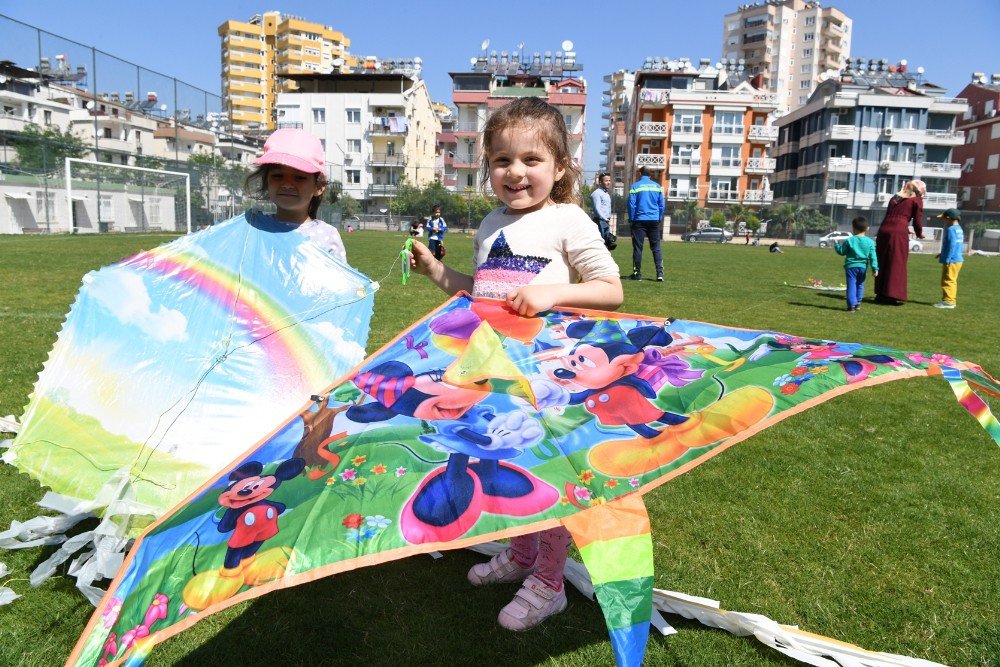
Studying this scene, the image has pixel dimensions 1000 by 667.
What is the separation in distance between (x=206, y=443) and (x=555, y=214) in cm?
171

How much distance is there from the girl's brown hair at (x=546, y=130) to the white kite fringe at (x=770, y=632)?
1448 mm

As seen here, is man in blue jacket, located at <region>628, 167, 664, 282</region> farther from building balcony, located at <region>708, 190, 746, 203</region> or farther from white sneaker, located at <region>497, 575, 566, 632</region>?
building balcony, located at <region>708, 190, 746, 203</region>

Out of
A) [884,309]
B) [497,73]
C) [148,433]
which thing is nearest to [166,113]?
[884,309]

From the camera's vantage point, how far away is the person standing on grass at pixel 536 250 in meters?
2.46

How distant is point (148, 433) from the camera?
3006mm

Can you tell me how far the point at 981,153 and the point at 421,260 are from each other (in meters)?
75.2

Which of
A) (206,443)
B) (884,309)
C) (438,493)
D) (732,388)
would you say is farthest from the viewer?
(884,309)

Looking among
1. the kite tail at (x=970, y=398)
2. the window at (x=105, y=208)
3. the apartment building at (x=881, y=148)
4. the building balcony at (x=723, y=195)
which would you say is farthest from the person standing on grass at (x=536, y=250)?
the building balcony at (x=723, y=195)

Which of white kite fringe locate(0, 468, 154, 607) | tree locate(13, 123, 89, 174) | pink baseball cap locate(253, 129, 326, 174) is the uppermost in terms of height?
tree locate(13, 123, 89, 174)

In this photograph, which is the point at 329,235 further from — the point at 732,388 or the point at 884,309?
the point at 884,309

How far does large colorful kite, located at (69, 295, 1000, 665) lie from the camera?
153cm

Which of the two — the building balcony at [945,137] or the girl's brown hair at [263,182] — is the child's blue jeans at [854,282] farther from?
the building balcony at [945,137]

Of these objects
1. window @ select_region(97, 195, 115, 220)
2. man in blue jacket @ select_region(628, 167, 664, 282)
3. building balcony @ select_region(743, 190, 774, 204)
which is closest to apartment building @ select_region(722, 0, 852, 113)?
building balcony @ select_region(743, 190, 774, 204)

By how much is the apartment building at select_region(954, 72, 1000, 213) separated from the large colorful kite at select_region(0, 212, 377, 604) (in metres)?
68.2
